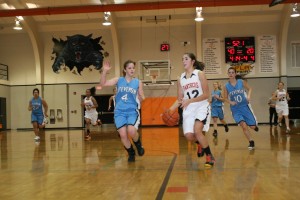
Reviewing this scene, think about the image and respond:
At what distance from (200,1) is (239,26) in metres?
5.75

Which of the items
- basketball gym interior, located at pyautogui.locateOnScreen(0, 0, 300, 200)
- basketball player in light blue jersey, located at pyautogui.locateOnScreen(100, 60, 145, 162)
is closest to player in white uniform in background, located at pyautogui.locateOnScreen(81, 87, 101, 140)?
basketball gym interior, located at pyautogui.locateOnScreen(0, 0, 300, 200)

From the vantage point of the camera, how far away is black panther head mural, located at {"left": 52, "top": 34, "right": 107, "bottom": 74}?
2317cm

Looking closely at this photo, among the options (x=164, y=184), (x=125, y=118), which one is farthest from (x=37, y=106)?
(x=164, y=184)

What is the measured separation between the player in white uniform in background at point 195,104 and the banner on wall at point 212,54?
670 inches

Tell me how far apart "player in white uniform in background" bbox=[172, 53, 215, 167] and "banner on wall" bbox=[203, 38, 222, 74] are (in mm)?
17018

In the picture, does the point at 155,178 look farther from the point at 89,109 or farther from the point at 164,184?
the point at 89,109

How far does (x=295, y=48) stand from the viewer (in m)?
22.3

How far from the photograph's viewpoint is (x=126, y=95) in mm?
6371

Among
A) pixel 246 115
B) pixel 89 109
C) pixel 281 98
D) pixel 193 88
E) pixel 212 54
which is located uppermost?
pixel 212 54

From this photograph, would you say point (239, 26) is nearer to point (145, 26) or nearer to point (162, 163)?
point (145, 26)

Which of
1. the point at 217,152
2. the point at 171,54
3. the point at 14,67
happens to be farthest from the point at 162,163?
the point at 14,67

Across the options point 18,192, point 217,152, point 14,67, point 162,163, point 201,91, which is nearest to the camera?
point 18,192

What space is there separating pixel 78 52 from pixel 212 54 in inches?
319

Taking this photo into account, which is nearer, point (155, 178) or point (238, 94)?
point (155, 178)
